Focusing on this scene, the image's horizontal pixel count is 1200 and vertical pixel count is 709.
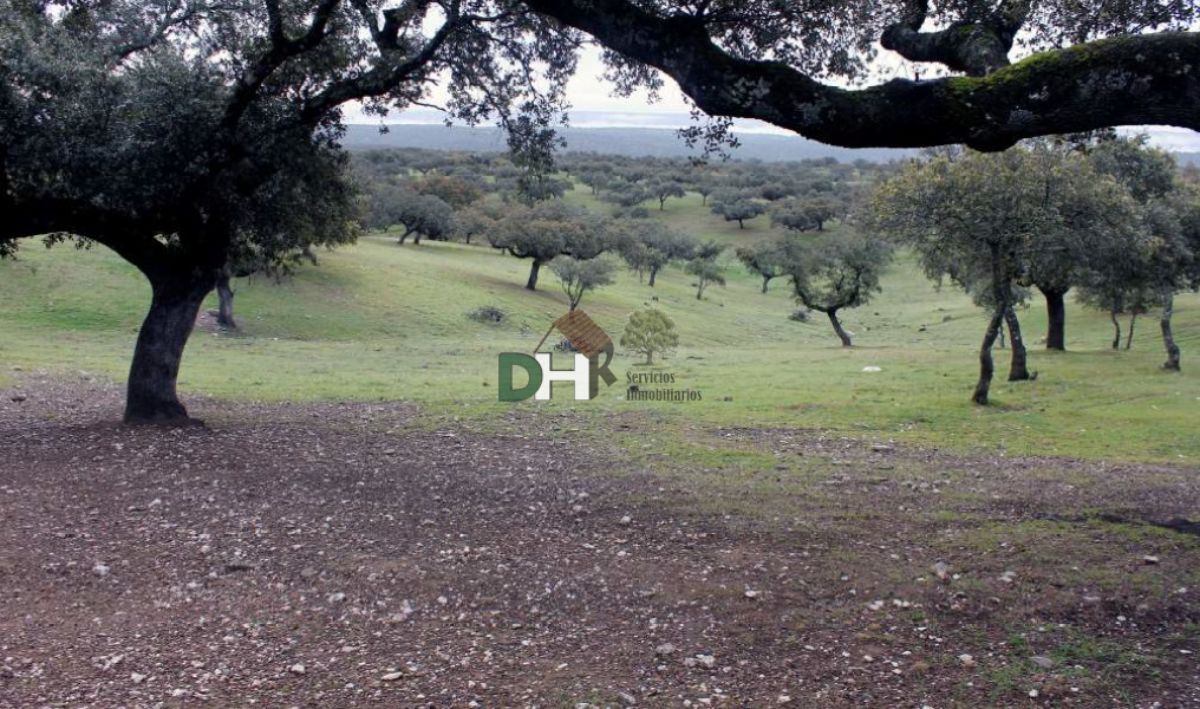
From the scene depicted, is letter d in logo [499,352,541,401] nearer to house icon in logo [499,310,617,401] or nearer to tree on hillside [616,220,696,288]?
house icon in logo [499,310,617,401]

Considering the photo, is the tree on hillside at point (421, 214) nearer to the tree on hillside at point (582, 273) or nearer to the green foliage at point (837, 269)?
the tree on hillside at point (582, 273)

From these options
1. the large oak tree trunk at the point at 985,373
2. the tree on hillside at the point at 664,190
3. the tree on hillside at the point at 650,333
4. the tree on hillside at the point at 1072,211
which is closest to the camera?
the tree on hillside at the point at 1072,211

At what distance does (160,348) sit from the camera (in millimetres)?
13086

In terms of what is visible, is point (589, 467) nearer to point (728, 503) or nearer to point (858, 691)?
point (728, 503)

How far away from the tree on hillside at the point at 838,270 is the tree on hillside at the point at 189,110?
32504 millimetres

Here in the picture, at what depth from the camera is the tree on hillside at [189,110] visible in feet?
35.9

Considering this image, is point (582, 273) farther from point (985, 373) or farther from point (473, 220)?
point (985, 373)

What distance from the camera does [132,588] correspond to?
688cm

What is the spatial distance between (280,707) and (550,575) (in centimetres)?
255

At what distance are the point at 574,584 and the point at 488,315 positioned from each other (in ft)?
130

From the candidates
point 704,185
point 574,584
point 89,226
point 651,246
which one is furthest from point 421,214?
point 704,185

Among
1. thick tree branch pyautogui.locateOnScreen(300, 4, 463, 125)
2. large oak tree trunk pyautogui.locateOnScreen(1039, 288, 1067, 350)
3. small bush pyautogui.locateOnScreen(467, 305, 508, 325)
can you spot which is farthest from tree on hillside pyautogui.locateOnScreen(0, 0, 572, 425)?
small bush pyautogui.locateOnScreen(467, 305, 508, 325)

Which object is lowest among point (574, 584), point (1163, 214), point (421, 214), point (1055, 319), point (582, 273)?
point (574, 584)

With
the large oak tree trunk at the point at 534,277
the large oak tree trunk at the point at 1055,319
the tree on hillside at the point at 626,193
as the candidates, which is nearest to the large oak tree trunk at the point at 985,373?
the large oak tree trunk at the point at 1055,319
